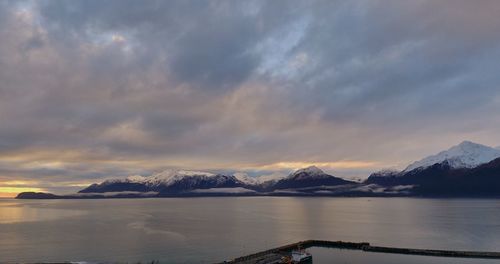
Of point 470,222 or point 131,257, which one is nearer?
point 131,257

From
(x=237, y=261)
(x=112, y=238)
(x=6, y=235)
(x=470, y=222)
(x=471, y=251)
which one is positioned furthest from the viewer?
(x=470, y=222)

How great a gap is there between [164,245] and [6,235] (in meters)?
62.9

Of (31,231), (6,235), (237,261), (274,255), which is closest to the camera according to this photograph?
(237,261)

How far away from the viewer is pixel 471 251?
103 metres

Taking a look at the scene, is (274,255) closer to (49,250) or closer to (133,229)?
(49,250)

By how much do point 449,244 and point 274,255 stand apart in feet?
173

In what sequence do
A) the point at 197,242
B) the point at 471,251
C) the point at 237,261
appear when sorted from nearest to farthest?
the point at 237,261 < the point at 471,251 < the point at 197,242

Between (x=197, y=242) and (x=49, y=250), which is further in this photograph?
(x=197, y=242)

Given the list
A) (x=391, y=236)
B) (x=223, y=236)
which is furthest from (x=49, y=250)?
(x=391, y=236)

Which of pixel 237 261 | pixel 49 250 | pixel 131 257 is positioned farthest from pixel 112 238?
pixel 237 261

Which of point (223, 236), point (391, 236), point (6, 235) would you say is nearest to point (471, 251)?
point (391, 236)

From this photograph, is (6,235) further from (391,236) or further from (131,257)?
(391,236)

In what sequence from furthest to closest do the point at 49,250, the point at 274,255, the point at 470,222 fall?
the point at 470,222 < the point at 49,250 < the point at 274,255

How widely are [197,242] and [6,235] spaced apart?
6845cm
